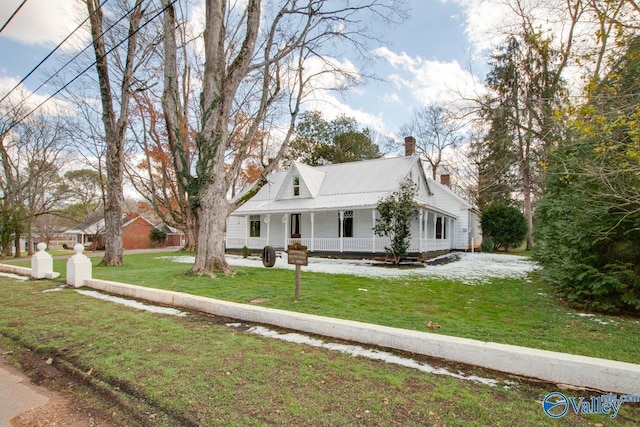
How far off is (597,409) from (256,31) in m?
11.9

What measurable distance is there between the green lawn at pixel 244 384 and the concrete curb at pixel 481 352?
0.55ft

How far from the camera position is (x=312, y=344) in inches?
179

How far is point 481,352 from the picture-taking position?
3779 millimetres

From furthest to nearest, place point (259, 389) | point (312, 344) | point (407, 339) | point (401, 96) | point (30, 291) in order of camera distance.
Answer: point (401, 96) < point (30, 291) < point (312, 344) < point (407, 339) < point (259, 389)

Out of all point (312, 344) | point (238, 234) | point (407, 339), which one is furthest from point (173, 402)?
point (238, 234)

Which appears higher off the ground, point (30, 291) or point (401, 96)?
point (401, 96)

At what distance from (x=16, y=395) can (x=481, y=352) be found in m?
4.87

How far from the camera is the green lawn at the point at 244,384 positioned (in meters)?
2.76

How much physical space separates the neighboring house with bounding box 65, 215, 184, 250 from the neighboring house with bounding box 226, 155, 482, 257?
2245cm

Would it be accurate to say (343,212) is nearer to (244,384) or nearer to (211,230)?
(211,230)

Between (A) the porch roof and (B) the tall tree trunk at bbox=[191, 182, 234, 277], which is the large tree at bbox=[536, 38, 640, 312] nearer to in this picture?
(B) the tall tree trunk at bbox=[191, 182, 234, 277]

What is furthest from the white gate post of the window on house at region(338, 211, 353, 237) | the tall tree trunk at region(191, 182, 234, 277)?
the window on house at region(338, 211, 353, 237)

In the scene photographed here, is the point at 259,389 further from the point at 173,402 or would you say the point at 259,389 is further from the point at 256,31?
the point at 256,31

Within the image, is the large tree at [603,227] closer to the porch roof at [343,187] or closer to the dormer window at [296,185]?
the porch roof at [343,187]
